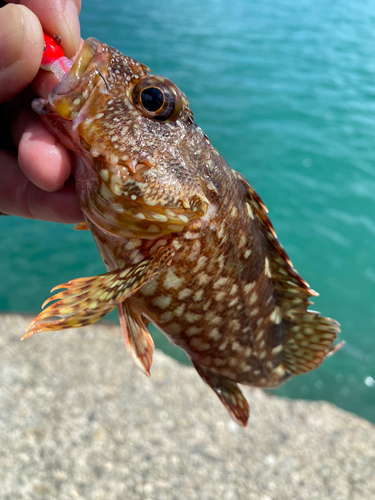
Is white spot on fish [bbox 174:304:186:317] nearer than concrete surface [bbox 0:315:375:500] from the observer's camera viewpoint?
Yes

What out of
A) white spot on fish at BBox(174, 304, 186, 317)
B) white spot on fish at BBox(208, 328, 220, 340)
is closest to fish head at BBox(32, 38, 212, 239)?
white spot on fish at BBox(174, 304, 186, 317)

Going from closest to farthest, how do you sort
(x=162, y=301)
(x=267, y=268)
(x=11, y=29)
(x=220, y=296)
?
(x=11, y=29), (x=162, y=301), (x=220, y=296), (x=267, y=268)

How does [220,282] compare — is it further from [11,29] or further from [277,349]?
[11,29]

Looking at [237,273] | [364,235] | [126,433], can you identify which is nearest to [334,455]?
[126,433]

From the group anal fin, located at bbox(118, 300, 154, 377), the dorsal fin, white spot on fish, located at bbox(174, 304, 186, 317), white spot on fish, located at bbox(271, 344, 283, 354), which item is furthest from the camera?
white spot on fish, located at bbox(271, 344, 283, 354)

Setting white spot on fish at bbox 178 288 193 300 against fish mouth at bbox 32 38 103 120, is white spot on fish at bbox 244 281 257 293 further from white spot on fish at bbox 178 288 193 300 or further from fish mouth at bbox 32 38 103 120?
fish mouth at bbox 32 38 103 120

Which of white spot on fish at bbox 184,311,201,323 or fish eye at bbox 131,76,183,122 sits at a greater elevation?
fish eye at bbox 131,76,183,122

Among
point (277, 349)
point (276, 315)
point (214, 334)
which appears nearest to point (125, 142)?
point (214, 334)
